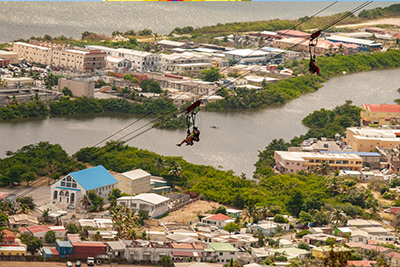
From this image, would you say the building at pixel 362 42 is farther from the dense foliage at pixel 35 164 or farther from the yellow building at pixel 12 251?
the yellow building at pixel 12 251

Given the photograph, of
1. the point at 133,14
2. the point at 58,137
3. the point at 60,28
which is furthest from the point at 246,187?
the point at 133,14

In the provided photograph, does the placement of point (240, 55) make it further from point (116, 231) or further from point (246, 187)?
point (116, 231)

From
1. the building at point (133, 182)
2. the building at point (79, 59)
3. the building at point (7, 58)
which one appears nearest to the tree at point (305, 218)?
the building at point (133, 182)

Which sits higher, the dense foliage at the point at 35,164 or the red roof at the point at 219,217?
the dense foliage at the point at 35,164

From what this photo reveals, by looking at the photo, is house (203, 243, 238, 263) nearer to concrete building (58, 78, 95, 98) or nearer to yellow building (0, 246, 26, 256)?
yellow building (0, 246, 26, 256)

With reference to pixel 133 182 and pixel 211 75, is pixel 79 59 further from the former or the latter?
pixel 133 182

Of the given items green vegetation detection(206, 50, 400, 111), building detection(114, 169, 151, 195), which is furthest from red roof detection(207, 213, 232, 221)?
green vegetation detection(206, 50, 400, 111)
